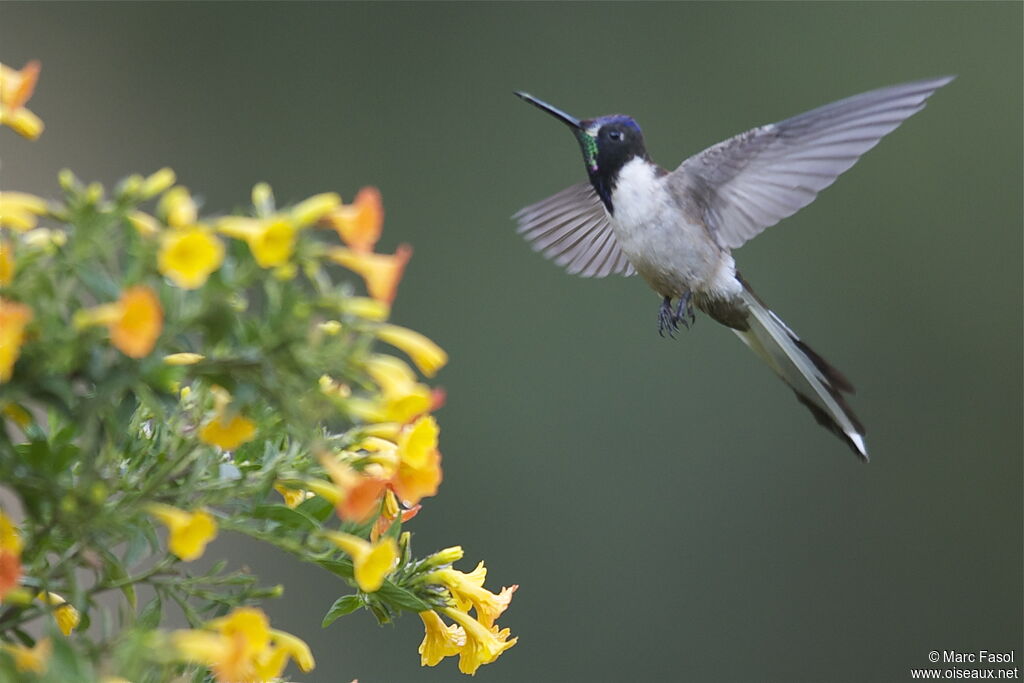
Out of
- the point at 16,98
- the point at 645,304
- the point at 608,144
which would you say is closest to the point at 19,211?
the point at 16,98

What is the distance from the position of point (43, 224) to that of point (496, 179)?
579 centimetres

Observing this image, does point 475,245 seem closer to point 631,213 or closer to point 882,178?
point 882,178

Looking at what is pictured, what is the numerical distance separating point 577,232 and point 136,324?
2213 mm

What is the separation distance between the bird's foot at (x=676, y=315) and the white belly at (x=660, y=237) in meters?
0.04

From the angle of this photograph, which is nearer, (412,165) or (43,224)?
(43,224)

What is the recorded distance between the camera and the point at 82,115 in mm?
7141

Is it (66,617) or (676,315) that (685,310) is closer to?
(676,315)

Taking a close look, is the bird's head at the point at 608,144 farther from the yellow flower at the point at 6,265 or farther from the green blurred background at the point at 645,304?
the green blurred background at the point at 645,304

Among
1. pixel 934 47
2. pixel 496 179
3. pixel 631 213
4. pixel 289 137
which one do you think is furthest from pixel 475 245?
pixel 631 213

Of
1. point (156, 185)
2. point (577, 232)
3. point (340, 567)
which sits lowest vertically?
point (340, 567)

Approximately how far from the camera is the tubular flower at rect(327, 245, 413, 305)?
1017 millimetres

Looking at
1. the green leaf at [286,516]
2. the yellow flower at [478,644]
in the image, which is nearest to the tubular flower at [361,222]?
the green leaf at [286,516]

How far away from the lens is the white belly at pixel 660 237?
8.67ft

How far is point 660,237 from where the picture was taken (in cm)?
264
